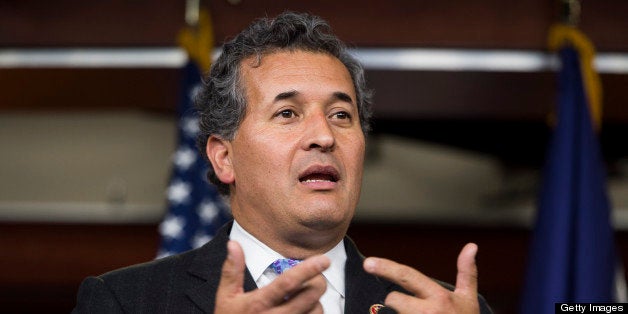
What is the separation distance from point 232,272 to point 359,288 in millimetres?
461

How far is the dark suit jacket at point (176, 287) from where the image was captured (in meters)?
1.86

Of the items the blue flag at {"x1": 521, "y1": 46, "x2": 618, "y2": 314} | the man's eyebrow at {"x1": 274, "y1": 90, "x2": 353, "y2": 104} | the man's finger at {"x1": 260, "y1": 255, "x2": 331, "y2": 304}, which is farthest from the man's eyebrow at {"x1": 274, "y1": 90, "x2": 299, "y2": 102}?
the blue flag at {"x1": 521, "y1": 46, "x2": 618, "y2": 314}

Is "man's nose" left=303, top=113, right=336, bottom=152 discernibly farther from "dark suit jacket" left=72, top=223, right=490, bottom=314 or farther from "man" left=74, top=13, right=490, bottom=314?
"dark suit jacket" left=72, top=223, right=490, bottom=314

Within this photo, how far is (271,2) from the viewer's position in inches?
155

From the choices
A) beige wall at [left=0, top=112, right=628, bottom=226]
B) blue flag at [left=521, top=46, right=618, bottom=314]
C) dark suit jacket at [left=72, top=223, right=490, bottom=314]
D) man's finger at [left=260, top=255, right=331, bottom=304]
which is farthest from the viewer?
beige wall at [left=0, top=112, right=628, bottom=226]

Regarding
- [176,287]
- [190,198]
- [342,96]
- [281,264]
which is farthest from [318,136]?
[190,198]

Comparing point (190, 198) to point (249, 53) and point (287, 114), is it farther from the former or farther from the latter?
point (287, 114)

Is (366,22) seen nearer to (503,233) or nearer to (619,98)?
(619,98)

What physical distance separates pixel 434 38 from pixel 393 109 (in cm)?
40

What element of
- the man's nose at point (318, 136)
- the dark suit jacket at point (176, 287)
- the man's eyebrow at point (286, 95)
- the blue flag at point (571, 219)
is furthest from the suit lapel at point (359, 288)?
the blue flag at point (571, 219)

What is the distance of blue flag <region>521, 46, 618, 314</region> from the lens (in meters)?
3.39

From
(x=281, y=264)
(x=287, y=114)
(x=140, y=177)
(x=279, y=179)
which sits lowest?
(x=281, y=264)

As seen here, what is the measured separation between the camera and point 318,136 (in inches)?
76.8

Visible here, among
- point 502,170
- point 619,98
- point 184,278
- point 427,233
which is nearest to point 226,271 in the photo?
point 184,278
